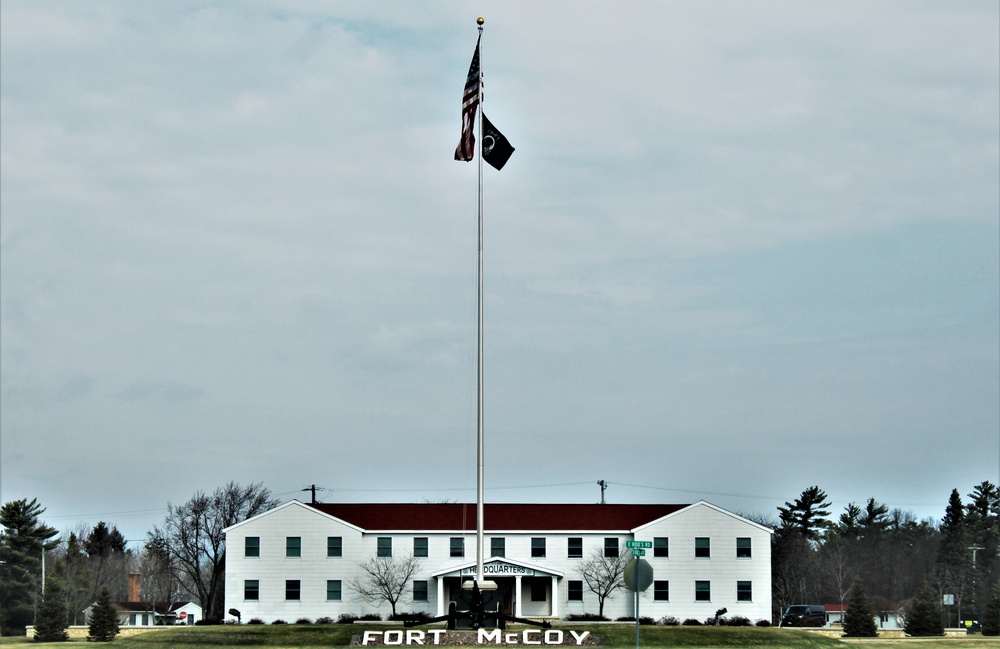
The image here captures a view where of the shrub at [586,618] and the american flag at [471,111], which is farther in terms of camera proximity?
the shrub at [586,618]

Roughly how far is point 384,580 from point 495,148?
3760 centimetres

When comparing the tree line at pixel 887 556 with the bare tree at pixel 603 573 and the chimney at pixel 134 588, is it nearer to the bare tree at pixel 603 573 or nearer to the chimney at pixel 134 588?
the bare tree at pixel 603 573

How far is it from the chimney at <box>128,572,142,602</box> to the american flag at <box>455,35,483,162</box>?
107 meters

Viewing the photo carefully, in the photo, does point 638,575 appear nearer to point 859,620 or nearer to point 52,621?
point 859,620

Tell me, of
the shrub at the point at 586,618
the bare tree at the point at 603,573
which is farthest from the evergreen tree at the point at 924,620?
the shrub at the point at 586,618

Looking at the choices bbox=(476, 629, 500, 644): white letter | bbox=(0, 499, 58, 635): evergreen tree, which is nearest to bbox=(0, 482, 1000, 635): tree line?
bbox=(0, 499, 58, 635): evergreen tree

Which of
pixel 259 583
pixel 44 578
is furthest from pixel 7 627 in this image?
pixel 259 583

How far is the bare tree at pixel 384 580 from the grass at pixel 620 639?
52.1ft

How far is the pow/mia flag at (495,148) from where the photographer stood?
40.1 m

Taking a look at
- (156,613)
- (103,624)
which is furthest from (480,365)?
(156,613)

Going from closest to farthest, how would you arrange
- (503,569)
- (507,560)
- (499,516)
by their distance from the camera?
(503,569) → (507,560) → (499,516)

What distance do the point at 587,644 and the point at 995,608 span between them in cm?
2943

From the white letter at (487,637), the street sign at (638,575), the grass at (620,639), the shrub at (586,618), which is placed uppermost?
the street sign at (638,575)

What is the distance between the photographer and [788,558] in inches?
3925
